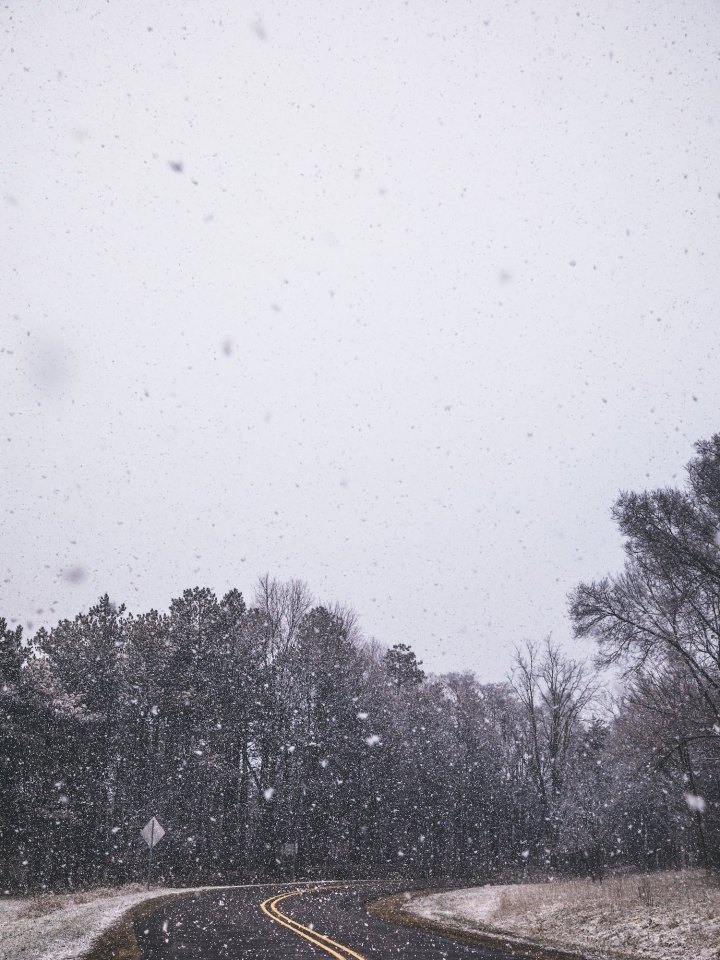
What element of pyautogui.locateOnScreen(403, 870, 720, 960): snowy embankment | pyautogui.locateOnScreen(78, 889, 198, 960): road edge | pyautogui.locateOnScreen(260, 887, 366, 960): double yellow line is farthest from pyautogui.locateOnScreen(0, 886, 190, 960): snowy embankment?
pyautogui.locateOnScreen(403, 870, 720, 960): snowy embankment

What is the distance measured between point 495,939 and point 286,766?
106 feet

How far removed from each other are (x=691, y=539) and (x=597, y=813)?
22.4 m

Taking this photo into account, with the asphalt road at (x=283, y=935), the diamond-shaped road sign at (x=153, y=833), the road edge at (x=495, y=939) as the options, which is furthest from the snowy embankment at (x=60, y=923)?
the road edge at (x=495, y=939)

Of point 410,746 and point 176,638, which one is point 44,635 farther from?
point 410,746

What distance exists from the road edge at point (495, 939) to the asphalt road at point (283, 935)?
463mm

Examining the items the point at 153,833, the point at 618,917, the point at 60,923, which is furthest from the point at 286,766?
the point at 618,917

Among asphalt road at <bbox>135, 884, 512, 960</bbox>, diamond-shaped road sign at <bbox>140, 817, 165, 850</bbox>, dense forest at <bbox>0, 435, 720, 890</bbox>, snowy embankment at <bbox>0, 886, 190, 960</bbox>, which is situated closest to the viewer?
asphalt road at <bbox>135, 884, 512, 960</bbox>

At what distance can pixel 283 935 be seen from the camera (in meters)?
14.5

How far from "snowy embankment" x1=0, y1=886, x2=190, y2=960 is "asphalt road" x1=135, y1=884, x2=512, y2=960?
3.77ft

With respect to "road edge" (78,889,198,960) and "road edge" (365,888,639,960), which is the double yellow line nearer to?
"road edge" (365,888,639,960)

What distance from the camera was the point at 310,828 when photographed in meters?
44.8

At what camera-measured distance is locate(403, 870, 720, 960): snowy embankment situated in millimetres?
11992

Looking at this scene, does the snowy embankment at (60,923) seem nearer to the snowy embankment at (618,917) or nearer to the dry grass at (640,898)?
the snowy embankment at (618,917)

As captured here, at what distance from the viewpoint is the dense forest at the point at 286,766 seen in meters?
34.3
